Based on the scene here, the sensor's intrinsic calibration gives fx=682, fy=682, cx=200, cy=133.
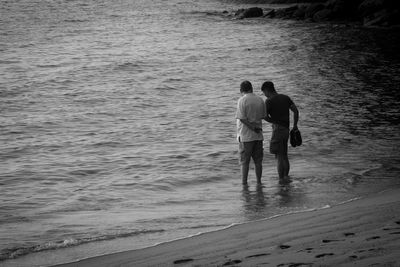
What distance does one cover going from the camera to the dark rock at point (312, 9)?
5012cm

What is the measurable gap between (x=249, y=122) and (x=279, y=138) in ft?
2.22

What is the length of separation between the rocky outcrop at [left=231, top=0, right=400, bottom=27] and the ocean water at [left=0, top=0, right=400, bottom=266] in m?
2.17

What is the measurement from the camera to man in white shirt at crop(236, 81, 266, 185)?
34.1 ft

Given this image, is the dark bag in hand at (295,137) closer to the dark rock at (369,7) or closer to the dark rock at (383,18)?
the dark rock at (383,18)

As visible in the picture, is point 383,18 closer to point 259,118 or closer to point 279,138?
point 279,138

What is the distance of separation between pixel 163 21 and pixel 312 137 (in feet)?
136

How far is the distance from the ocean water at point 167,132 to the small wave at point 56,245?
2cm

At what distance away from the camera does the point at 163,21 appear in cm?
5594

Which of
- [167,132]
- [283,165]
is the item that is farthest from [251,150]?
[167,132]

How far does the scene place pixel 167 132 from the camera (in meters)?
18.0

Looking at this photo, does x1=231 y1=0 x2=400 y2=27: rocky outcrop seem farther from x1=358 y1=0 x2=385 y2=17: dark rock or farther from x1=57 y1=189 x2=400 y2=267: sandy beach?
x1=57 y1=189 x2=400 y2=267: sandy beach

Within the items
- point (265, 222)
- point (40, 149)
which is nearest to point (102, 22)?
point (40, 149)

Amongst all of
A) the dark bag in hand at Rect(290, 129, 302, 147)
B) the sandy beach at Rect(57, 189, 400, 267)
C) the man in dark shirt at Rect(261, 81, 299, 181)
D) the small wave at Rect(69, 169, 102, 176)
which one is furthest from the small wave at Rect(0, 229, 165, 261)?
the small wave at Rect(69, 169, 102, 176)

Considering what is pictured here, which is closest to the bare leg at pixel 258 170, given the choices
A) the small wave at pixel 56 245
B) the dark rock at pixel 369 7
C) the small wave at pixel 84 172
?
the small wave at pixel 56 245
